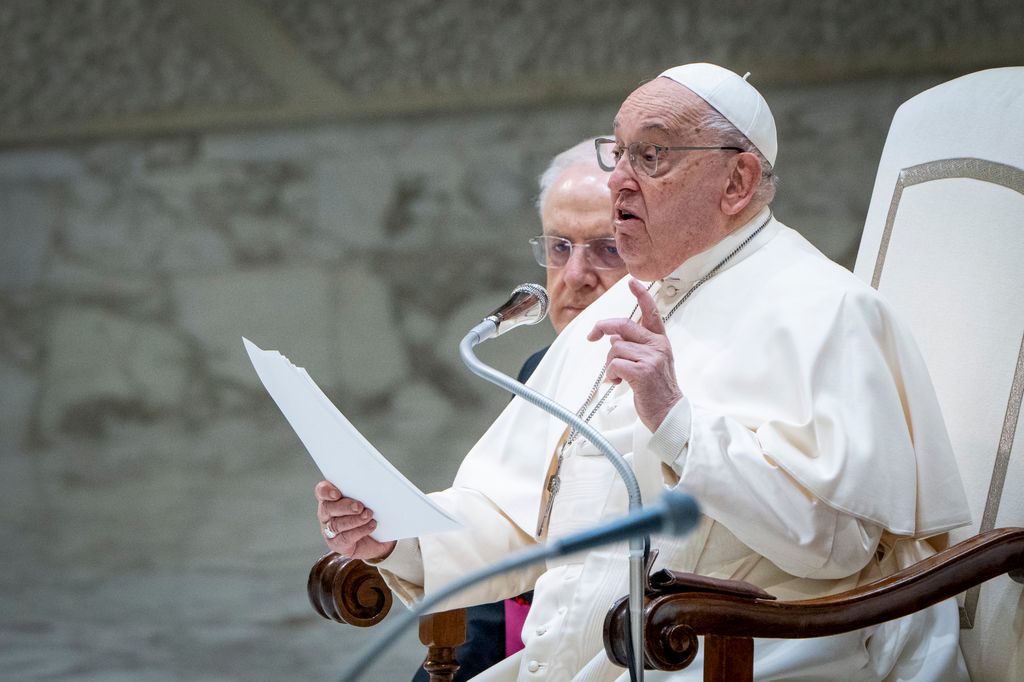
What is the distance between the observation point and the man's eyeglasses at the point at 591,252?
3.26 m

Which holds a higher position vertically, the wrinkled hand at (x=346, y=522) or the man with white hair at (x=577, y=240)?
the man with white hair at (x=577, y=240)

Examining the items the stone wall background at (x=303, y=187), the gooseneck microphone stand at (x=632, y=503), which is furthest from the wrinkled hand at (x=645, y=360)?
the stone wall background at (x=303, y=187)

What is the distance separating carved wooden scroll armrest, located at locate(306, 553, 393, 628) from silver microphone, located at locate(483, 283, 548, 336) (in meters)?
0.66

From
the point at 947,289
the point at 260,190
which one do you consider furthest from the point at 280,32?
the point at 947,289

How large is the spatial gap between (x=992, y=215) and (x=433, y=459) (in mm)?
5222

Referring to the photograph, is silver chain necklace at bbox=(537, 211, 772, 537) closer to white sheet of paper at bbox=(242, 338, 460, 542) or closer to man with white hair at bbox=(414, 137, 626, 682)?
white sheet of paper at bbox=(242, 338, 460, 542)

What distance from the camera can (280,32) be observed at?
8.12 m

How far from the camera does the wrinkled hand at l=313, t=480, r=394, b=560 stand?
7.23 feet

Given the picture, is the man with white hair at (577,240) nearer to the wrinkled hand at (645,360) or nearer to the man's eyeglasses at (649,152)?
the man's eyeglasses at (649,152)

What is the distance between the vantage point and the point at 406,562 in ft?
7.99

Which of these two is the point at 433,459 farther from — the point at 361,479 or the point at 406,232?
the point at 361,479

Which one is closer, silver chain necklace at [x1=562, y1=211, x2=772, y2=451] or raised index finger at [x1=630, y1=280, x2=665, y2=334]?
raised index finger at [x1=630, y1=280, x2=665, y2=334]

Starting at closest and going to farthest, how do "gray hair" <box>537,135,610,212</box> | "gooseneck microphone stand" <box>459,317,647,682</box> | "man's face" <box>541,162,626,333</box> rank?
1. "gooseneck microphone stand" <box>459,317,647,682</box>
2. "man's face" <box>541,162,626,333</box>
3. "gray hair" <box>537,135,610,212</box>

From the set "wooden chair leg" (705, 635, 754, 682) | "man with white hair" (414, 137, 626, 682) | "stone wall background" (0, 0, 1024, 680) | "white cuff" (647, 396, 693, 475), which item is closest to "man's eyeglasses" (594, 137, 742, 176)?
"white cuff" (647, 396, 693, 475)
